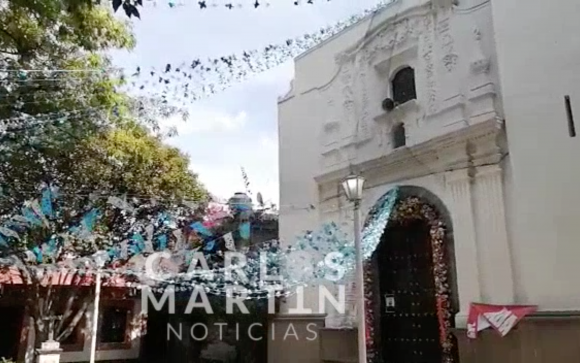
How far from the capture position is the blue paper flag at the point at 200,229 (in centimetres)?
984

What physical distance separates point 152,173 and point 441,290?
5279 millimetres

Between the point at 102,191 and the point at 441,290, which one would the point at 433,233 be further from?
the point at 102,191

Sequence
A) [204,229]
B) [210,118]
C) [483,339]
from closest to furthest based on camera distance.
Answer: [483,339]
[210,118]
[204,229]

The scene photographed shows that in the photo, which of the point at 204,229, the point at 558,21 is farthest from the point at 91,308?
the point at 558,21

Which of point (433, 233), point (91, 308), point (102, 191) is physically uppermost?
point (102, 191)

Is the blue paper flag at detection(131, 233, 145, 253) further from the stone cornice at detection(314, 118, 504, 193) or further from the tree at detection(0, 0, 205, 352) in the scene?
the stone cornice at detection(314, 118, 504, 193)

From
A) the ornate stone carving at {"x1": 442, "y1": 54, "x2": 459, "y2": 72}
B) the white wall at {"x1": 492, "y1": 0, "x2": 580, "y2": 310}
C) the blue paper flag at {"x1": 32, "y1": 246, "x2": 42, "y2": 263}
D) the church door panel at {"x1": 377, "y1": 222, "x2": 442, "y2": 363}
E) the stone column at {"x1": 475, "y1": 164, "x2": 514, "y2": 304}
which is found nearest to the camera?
the white wall at {"x1": 492, "y1": 0, "x2": 580, "y2": 310}

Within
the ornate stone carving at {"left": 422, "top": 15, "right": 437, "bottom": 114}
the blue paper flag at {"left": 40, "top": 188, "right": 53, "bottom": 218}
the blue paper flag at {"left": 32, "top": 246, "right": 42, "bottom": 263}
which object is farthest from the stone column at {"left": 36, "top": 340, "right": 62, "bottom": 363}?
the ornate stone carving at {"left": 422, "top": 15, "right": 437, "bottom": 114}

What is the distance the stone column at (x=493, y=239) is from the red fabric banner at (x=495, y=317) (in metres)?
0.15

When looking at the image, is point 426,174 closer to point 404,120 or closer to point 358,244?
point 404,120

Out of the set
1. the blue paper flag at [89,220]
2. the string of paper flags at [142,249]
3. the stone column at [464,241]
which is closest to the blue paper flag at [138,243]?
the string of paper flags at [142,249]

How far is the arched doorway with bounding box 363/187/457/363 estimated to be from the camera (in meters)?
6.89

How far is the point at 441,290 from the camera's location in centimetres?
684

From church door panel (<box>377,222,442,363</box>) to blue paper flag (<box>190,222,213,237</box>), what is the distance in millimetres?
3626
